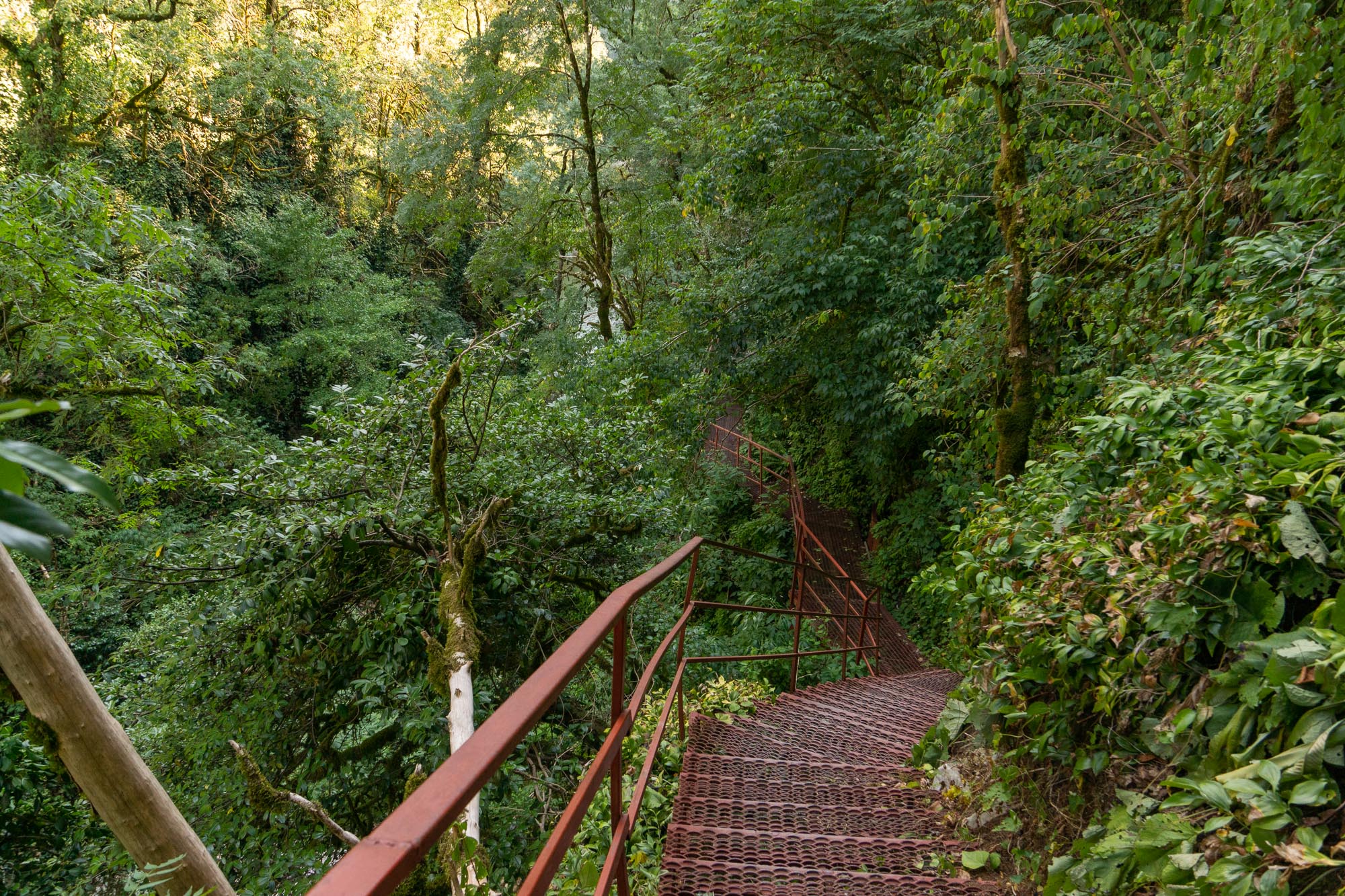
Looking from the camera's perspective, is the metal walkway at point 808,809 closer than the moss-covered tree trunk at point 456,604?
Yes

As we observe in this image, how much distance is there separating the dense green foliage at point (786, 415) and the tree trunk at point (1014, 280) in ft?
0.19

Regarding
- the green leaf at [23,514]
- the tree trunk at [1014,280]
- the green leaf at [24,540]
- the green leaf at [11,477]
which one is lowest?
the green leaf at [24,540]

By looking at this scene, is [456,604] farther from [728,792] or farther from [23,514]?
[23,514]

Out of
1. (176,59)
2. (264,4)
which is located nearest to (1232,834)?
(176,59)

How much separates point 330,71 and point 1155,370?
17.5m

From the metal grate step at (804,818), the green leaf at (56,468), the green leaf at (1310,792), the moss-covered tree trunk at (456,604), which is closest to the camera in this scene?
the green leaf at (56,468)

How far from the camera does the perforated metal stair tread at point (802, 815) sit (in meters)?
2.29

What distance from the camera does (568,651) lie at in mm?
1219

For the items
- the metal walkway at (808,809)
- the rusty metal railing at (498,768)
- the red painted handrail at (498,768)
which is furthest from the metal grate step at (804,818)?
the rusty metal railing at (498,768)

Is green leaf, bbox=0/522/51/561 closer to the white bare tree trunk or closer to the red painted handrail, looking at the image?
the red painted handrail

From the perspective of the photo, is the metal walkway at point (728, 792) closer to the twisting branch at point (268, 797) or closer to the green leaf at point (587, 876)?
the green leaf at point (587, 876)

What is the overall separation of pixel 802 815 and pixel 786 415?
10.3 m

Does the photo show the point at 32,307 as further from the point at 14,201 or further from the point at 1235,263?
the point at 1235,263

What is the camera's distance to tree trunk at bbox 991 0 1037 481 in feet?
14.9
